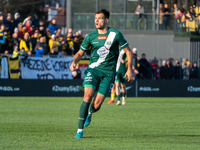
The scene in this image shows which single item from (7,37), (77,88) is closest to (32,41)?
(7,37)

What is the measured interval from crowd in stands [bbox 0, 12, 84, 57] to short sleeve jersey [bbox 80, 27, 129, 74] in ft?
41.9

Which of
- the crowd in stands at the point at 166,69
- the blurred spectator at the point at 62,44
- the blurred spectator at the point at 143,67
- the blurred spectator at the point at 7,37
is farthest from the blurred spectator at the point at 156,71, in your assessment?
the blurred spectator at the point at 7,37

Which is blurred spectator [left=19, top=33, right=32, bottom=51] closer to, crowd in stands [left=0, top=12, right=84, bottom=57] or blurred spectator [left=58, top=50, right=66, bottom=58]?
crowd in stands [left=0, top=12, right=84, bottom=57]

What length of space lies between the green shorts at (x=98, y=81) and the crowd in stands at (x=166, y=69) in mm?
13974

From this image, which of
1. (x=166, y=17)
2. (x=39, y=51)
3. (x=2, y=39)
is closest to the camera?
(x=2, y=39)

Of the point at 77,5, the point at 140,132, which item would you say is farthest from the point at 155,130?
the point at 77,5

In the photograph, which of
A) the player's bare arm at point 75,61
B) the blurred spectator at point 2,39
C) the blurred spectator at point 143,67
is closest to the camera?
the player's bare arm at point 75,61

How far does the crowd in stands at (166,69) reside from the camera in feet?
70.2

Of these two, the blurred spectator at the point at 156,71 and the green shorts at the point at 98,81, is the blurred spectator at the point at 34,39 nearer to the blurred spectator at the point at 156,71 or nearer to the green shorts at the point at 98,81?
the blurred spectator at the point at 156,71

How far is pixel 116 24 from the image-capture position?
2766 centimetres

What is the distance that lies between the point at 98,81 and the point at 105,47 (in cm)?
65

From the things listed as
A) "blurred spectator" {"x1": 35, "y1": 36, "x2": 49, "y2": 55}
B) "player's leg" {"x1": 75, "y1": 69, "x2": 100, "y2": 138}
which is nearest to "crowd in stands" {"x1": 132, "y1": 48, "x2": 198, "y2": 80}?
"blurred spectator" {"x1": 35, "y1": 36, "x2": 49, "y2": 55}

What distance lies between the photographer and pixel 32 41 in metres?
20.2

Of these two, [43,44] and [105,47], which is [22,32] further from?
[105,47]
